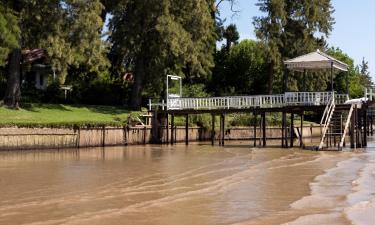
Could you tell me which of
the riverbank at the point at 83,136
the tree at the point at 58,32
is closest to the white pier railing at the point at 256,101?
the riverbank at the point at 83,136

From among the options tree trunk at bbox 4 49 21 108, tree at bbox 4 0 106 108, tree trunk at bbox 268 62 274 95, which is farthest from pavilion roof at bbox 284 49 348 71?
tree trunk at bbox 268 62 274 95

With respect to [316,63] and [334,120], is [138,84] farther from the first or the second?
[334,120]

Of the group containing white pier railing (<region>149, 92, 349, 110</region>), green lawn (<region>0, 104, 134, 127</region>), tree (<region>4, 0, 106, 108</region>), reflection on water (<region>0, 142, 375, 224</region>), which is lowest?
reflection on water (<region>0, 142, 375, 224</region>)

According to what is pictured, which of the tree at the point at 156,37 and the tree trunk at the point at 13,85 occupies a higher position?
the tree at the point at 156,37

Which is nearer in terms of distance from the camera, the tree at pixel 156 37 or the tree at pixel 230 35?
the tree at pixel 156 37

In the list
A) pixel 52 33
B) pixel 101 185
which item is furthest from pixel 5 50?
pixel 101 185

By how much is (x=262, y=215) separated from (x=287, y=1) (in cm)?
5598

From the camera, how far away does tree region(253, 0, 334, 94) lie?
2458 inches

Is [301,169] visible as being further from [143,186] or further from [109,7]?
[109,7]

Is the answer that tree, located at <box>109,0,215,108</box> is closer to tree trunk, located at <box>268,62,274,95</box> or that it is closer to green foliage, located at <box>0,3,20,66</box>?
tree trunk, located at <box>268,62,274,95</box>

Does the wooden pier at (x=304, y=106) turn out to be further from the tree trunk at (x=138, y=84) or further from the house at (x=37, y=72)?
the house at (x=37, y=72)

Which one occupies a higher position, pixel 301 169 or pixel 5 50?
pixel 5 50

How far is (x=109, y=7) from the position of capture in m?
50.9

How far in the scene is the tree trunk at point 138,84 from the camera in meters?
52.2
